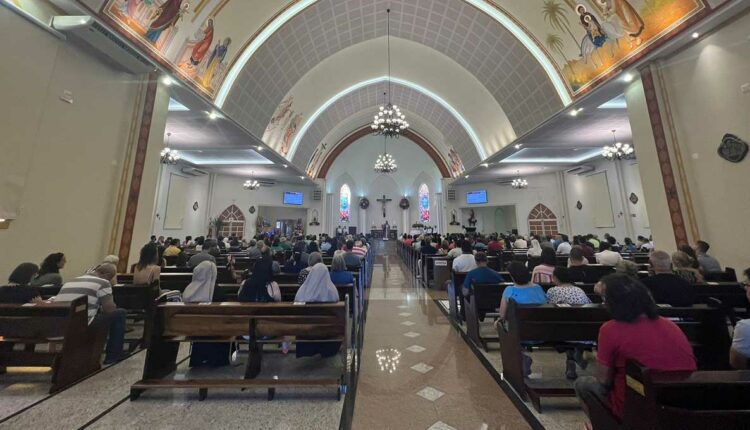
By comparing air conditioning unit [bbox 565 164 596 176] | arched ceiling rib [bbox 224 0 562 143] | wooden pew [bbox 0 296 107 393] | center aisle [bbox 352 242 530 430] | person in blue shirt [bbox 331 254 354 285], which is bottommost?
center aisle [bbox 352 242 530 430]

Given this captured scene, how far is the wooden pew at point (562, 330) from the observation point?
198 cm

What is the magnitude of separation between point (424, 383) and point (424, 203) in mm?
19031

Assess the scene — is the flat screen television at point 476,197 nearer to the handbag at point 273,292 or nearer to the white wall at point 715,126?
the white wall at point 715,126

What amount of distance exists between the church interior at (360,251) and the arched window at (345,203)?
31.6ft

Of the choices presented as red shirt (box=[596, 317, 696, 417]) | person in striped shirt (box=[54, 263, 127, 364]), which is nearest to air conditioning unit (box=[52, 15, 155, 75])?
person in striped shirt (box=[54, 263, 127, 364])

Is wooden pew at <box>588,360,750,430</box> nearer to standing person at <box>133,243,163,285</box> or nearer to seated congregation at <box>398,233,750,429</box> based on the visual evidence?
seated congregation at <box>398,233,750,429</box>

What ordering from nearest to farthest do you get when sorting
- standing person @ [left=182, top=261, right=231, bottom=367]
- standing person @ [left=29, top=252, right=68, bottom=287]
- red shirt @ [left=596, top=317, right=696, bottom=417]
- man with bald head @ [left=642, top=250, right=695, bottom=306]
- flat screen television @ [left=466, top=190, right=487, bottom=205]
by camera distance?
red shirt @ [left=596, top=317, right=696, bottom=417] → man with bald head @ [left=642, top=250, right=695, bottom=306] → standing person @ [left=182, top=261, right=231, bottom=367] → standing person @ [left=29, top=252, right=68, bottom=287] → flat screen television @ [left=466, top=190, right=487, bottom=205]

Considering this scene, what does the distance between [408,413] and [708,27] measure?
700 centimetres

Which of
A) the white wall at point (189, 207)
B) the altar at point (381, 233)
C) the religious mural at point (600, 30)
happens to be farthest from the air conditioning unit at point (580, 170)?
the white wall at point (189, 207)

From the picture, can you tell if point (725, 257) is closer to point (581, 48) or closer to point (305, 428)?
point (581, 48)

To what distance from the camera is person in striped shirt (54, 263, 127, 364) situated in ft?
8.43

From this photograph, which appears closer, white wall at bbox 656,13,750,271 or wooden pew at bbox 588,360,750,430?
wooden pew at bbox 588,360,750,430

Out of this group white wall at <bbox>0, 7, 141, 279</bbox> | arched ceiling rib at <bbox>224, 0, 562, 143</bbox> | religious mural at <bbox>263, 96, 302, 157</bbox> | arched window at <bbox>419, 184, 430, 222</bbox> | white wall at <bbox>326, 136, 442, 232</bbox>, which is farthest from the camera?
arched window at <bbox>419, 184, 430, 222</bbox>

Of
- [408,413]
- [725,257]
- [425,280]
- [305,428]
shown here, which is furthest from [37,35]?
[725,257]
